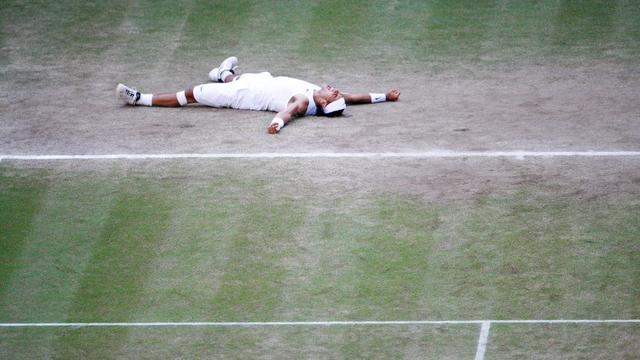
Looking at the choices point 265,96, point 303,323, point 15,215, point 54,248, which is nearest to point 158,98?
point 265,96

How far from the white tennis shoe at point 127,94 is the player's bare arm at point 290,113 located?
6.38 ft

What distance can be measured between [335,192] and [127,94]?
3.60 metres

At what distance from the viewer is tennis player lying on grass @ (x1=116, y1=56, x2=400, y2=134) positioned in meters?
13.7

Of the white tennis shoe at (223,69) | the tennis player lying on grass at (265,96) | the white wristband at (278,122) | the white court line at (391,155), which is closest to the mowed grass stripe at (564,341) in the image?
the white court line at (391,155)

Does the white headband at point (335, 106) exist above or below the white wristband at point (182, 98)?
above

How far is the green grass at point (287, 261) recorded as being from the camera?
31.9ft

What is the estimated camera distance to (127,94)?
46.5 feet

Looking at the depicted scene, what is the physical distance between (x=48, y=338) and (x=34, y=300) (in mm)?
690

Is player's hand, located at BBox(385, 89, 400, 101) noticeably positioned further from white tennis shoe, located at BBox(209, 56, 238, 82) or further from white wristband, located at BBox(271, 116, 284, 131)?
white tennis shoe, located at BBox(209, 56, 238, 82)

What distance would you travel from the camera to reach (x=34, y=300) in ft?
33.8

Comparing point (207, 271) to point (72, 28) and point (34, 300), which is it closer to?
point (34, 300)

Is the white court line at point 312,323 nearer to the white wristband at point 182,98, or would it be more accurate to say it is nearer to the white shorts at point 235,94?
the white shorts at point 235,94

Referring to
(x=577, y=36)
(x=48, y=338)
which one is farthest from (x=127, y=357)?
(x=577, y=36)

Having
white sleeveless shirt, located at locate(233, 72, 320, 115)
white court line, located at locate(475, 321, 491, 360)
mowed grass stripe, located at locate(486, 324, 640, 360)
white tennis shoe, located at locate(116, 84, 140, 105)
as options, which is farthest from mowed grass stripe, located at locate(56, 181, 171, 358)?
mowed grass stripe, located at locate(486, 324, 640, 360)
